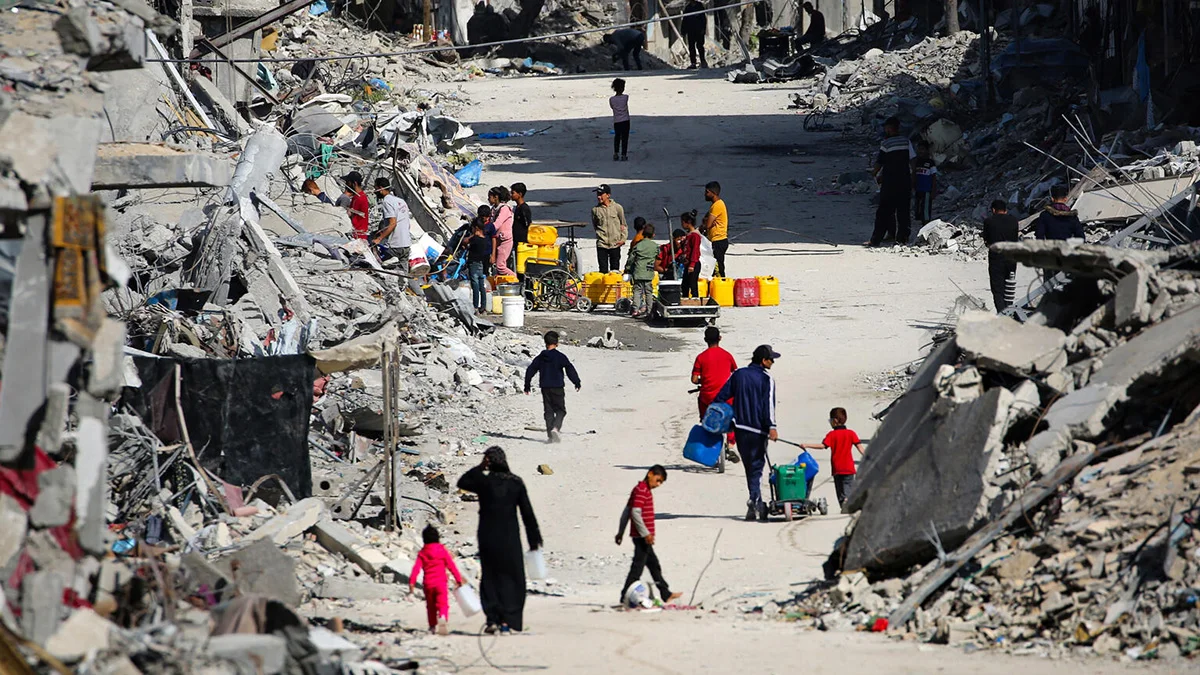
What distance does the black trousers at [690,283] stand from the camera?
17998 millimetres

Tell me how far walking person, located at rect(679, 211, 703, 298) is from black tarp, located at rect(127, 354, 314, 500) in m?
7.45

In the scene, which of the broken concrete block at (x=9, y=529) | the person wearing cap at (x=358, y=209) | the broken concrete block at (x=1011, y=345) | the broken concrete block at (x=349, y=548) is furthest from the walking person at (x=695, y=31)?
the broken concrete block at (x=9, y=529)

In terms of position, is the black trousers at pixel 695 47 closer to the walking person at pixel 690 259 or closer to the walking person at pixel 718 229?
the walking person at pixel 718 229

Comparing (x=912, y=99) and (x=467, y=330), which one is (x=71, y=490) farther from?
(x=912, y=99)

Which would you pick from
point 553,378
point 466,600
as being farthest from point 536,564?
point 553,378

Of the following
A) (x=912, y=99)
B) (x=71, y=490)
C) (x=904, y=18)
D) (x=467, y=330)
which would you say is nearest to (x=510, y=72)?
(x=904, y=18)

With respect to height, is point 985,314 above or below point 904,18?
below

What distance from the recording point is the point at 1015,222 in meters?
15.6

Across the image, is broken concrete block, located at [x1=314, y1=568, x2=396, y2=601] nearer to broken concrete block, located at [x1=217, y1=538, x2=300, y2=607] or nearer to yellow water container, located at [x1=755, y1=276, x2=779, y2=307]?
broken concrete block, located at [x1=217, y1=538, x2=300, y2=607]

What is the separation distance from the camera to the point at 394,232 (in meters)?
17.9

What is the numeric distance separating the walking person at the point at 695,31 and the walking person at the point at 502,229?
20.6 m

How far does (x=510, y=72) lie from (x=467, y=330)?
21.7 m

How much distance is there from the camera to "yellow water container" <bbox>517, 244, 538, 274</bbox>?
19.2m

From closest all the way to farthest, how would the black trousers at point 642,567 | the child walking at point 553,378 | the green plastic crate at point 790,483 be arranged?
the black trousers at point 642,567 → the green plastic crate at point 790,483 → the child walking at point 553,378
